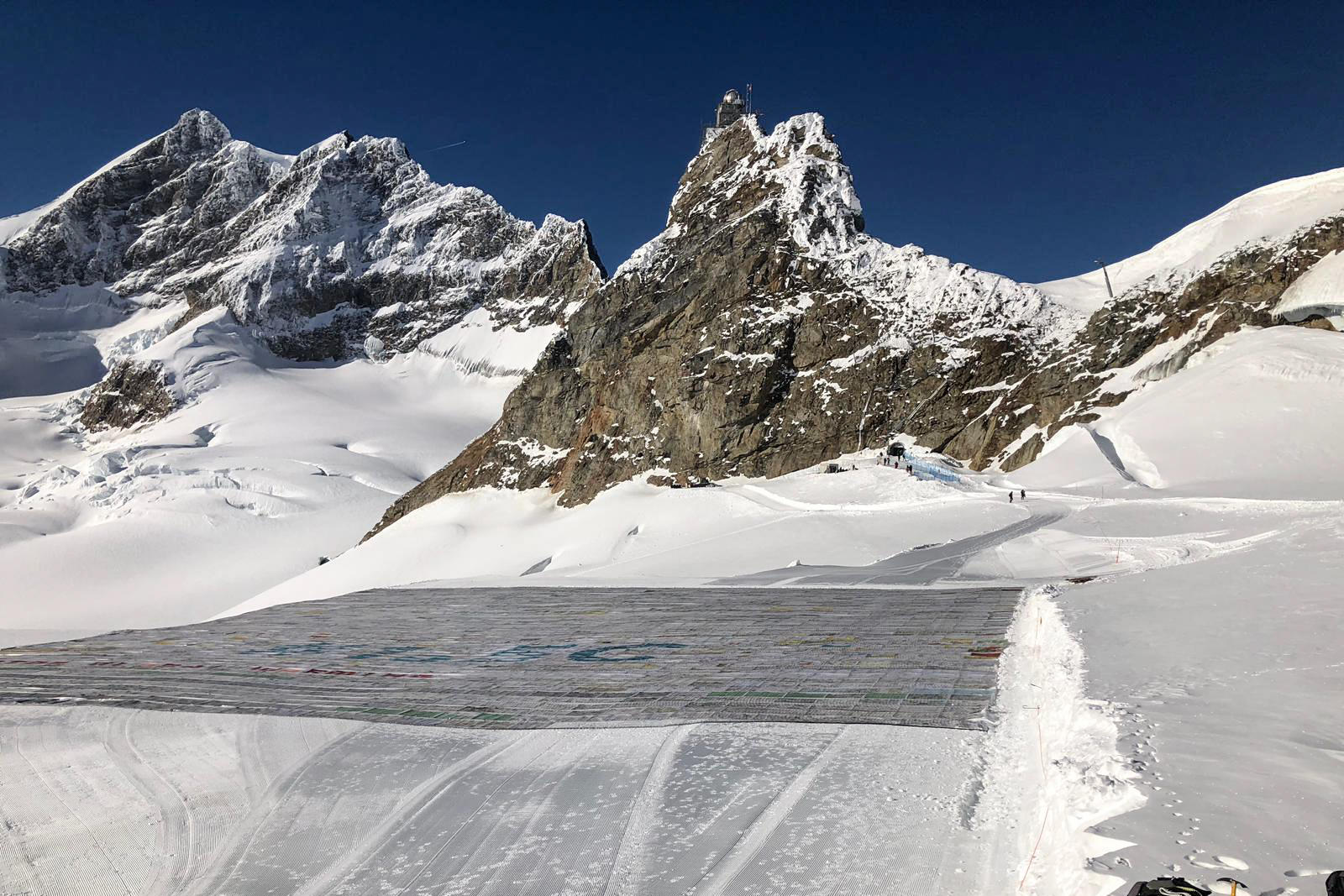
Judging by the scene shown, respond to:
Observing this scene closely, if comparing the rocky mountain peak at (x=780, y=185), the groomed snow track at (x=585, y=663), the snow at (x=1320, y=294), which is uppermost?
the rocky mountain peak at (x=780, y=185)

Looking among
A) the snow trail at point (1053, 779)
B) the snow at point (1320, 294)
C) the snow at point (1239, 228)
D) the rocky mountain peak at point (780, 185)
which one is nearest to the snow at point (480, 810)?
the snow trail at point (1053, 779)

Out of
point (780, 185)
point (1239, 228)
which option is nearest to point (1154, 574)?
point (1239, 228)

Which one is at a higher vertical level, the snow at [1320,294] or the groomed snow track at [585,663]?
the snow at [1320,294]

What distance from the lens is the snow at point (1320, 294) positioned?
2702 cm

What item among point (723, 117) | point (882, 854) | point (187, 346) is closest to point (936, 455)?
point (882, 854)

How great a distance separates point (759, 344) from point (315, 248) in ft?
370

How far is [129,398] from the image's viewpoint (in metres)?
101

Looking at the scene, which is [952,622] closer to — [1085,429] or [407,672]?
[407,672]

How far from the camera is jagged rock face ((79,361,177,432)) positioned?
327 feet

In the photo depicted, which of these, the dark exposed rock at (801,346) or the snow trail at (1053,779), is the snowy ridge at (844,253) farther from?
the snow trail at (1053,779)

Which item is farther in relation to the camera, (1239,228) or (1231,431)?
(1239,228)

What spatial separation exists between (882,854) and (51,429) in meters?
127

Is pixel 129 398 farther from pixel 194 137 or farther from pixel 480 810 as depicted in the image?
pixel 480 810

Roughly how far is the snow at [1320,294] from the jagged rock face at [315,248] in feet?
307
